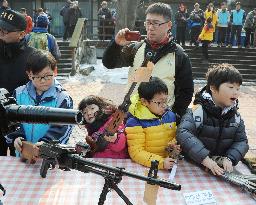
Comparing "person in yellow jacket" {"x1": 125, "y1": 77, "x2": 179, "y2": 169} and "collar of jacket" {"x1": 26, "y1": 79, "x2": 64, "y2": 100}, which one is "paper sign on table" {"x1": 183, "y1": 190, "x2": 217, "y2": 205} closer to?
"person in yellow jacket" {"x1": 125, "y1": 77, "x2": 179, "y2": 169}

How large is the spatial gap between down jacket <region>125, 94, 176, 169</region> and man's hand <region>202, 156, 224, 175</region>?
302 mm

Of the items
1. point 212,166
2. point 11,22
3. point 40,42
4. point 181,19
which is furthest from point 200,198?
point 181,19

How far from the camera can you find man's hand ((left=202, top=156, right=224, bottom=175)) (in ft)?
8.08

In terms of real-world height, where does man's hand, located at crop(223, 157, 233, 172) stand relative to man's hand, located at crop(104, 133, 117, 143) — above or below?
below

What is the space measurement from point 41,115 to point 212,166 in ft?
5.20

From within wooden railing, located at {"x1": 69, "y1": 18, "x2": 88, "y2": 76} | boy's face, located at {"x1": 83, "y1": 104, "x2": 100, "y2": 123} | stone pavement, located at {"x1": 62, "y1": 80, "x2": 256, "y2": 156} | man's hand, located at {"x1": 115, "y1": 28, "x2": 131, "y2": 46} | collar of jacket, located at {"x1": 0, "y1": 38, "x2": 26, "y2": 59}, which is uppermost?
man's hand, located at {"x1": 115, "y1": 28, "x2": 131, "y2": 46}

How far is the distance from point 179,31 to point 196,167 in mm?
13361

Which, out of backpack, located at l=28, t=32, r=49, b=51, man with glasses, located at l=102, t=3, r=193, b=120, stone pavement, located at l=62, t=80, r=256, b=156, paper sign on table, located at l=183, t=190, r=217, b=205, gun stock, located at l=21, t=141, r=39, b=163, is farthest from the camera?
stone pavement, located at l=62, t=80, r=256, b=156

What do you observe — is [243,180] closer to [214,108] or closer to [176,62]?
[214,108]

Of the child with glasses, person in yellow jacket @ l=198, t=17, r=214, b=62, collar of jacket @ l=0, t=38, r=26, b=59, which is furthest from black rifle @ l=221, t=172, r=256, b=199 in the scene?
person in yellow jacket @ l=198, t=17, r=214, b=62

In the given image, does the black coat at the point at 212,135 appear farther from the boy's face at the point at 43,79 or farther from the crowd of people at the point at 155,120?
the boy's face at the point at 43,79

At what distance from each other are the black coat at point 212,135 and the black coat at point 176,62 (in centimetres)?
43

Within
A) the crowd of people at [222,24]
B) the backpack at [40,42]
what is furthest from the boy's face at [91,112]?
the crowd of people at [222,24]

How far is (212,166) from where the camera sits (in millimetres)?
2488
